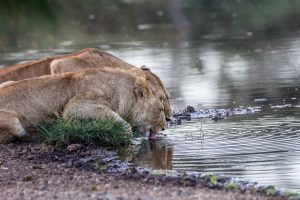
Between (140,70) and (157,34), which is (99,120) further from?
(157,34)

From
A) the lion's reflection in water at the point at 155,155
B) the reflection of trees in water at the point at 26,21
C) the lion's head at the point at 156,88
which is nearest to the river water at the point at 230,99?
the lion's reflection in water at the point at 155,155

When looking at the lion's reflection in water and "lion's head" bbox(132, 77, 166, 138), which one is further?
"lion's head" bbox(132, 77, 166, 138)

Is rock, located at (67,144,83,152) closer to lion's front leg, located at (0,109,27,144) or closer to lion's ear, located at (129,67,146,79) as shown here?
lion's front leg, located at (0,109,27,144)

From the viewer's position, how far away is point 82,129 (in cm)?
1067

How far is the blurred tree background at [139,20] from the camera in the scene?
23.2 metres

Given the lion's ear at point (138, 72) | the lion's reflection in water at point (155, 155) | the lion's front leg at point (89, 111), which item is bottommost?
the lion's reflection in water at point (155, 155)

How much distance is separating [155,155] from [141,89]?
3.48 ft

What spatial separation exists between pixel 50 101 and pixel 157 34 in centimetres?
1234

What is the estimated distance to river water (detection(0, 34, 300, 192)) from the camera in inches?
378

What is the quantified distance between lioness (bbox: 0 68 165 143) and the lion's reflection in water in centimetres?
37

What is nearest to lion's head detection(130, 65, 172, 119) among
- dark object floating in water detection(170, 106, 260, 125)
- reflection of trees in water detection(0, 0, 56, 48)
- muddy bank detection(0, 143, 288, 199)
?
dark object floating in water detection(170, 106, 260, 125)

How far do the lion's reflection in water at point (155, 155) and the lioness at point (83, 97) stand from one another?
0.37 metres

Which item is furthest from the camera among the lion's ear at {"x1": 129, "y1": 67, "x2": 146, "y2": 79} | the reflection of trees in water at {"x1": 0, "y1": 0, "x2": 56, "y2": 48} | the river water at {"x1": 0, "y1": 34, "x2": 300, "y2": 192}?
the reflection of trees in water at {"x1": 0, "y1": 0, "x2": 56, "y2": 48}

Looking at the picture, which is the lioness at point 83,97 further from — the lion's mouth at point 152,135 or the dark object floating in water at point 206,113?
the dark object floating in water at point 206,113
